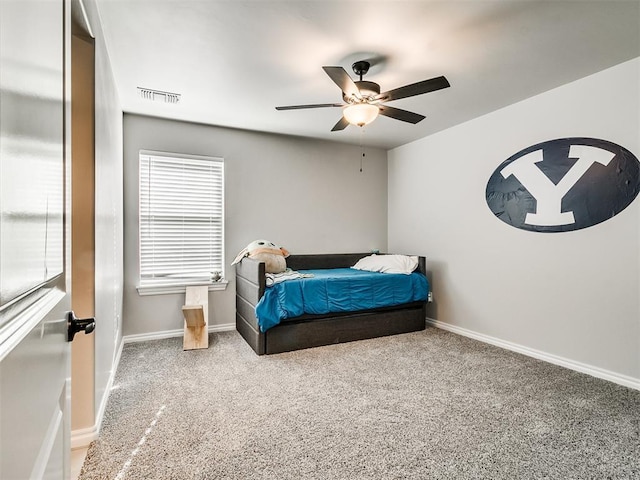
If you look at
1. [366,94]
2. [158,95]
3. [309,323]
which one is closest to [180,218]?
[158,95]

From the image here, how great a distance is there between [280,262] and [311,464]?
7.79 ft

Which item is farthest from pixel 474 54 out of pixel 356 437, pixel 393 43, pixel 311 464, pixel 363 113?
pixel 311 464

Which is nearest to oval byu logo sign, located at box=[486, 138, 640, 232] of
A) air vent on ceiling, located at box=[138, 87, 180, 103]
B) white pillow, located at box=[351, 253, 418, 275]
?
white pillow, located at box=[351, 253, 418, 275]

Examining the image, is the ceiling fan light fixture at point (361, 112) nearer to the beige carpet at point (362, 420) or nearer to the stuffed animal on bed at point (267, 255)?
the stuffed animal on bed at point (267, 255)

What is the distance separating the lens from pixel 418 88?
7.78 feet

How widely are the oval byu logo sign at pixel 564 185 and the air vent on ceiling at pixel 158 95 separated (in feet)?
10.7

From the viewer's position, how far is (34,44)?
0.60 meters

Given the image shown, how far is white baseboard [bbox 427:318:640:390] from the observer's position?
8.73ft

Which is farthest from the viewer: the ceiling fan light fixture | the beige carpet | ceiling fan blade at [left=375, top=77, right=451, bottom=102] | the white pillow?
the white pillow

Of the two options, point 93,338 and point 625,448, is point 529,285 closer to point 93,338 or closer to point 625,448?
point 625,448

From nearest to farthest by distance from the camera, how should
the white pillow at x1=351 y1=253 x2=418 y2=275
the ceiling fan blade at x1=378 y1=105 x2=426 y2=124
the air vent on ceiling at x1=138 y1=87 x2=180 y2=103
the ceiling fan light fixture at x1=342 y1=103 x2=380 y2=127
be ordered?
the ceiling fan light fixture at x1=342 y1=103 x2=380 y2=127 < the ceiling fan blade at x1=378 y1=105 x2=426 y2=124 < the air vent on ceiling at x1=138 y1=87 x2=180 y2=103 < the white pillow at x1=351 y1=253 x2=418 y2=275

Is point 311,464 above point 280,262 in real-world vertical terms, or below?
below

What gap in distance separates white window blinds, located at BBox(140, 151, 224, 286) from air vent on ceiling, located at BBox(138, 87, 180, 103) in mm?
726

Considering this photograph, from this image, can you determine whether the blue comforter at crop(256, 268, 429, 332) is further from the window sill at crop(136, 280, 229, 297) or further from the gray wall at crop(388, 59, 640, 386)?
the window sill at crop(136, 280, 229, 297)
